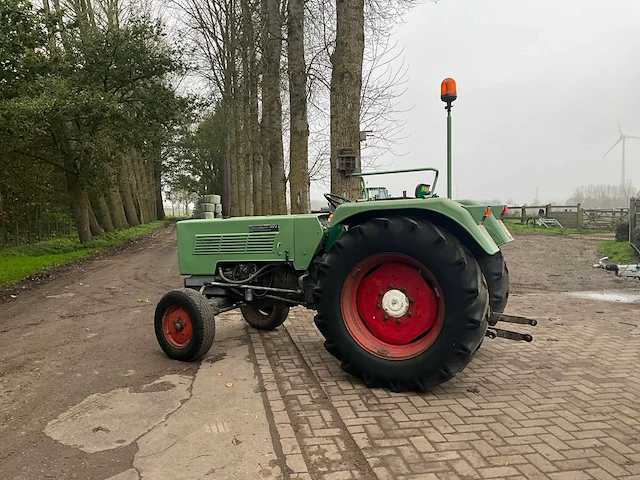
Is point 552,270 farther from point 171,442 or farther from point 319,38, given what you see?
point 171,442

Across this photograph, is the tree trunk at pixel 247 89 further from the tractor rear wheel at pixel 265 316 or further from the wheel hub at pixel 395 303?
the wheel hub at pixel 395 303

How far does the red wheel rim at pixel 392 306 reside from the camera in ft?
12.8

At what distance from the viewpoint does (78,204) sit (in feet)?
59.5

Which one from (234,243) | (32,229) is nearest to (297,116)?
(234,243)

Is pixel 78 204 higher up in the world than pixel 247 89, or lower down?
lower down

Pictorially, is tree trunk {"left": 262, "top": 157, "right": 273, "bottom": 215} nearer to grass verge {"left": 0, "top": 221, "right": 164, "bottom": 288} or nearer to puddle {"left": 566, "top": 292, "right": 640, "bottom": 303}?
grass verge {"left": 0, "top": 221, "right": 164, "bottom": 288}

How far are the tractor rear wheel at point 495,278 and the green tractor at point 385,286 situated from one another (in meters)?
0.01

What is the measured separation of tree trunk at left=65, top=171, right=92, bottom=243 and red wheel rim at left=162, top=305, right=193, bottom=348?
47.1 feet

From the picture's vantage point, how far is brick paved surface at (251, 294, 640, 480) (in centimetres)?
279

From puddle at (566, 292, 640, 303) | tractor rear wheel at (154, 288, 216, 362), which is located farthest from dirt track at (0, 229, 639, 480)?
puddle at (566, 292, 640, 303)

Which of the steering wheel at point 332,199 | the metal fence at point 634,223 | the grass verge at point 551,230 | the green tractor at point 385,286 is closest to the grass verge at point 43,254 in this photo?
the green tractor at point 385,286

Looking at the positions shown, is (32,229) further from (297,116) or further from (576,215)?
(576,215)

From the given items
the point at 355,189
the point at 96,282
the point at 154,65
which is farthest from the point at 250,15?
the point at 355,189

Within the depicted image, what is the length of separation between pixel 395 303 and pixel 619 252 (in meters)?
10.7
